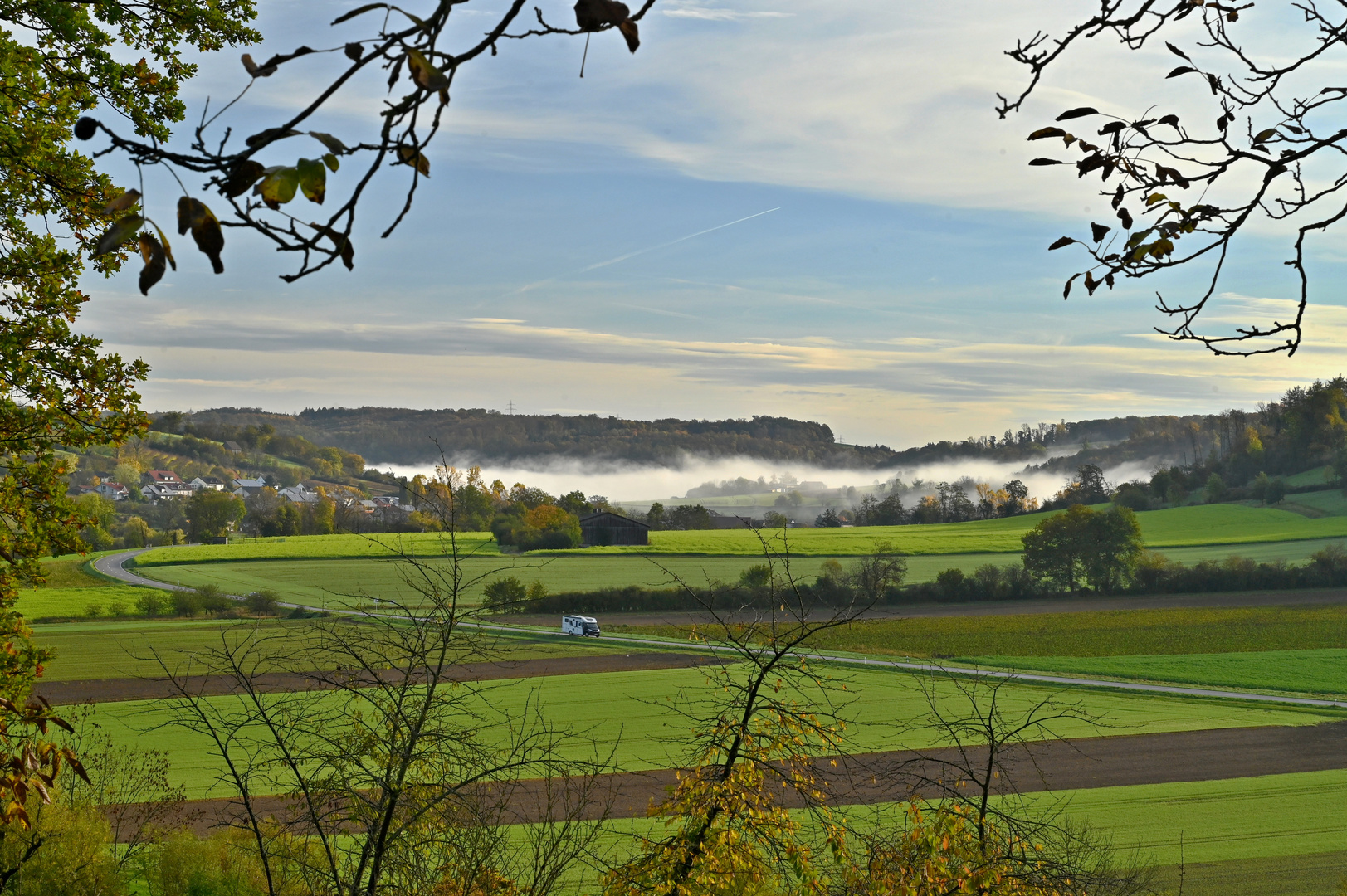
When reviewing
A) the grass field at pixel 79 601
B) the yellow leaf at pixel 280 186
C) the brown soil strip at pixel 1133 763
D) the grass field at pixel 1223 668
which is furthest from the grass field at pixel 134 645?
the yellow leaf at pixel 280 186

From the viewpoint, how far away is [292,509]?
9706 centimetres

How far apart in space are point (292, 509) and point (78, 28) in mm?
93015

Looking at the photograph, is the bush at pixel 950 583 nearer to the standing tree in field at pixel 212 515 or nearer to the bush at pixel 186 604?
the bush at pixel 186 604

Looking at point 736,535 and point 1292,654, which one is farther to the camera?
point 736,535

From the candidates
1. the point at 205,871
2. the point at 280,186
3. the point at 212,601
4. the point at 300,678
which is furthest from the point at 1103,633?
the point at 280,186

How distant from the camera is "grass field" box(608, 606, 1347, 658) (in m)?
46.2

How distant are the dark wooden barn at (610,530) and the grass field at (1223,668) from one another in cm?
4396

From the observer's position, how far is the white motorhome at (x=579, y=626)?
1975 inches

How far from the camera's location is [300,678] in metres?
33.1

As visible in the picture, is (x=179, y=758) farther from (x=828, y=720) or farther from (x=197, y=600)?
(x=197, y=600)

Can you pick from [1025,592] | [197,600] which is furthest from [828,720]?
[197,600]

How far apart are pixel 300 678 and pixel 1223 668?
36056 mm

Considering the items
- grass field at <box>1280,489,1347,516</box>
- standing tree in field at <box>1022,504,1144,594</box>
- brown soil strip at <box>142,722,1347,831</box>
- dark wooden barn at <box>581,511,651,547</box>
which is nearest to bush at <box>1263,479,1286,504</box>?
grass field at <box>1280,489,1347,516</box>

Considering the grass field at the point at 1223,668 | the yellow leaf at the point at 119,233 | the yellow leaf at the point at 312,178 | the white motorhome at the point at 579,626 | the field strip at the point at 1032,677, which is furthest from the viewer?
the white motorhome at the point at 579,626
